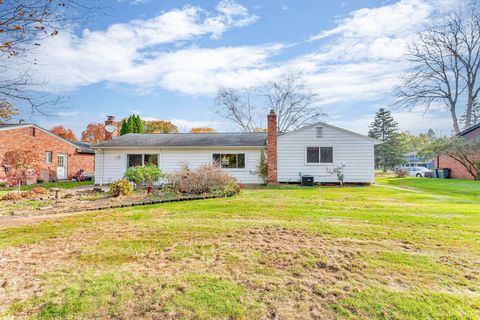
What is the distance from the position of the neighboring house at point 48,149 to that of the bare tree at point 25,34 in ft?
55.7

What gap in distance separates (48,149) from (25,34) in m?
20.9

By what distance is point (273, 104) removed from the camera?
118 ft

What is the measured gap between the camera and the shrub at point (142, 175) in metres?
12.7

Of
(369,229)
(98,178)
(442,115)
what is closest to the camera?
(369,229)

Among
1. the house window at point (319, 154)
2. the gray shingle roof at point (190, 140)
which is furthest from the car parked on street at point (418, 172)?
the gray shingle roof at point (190, 140)

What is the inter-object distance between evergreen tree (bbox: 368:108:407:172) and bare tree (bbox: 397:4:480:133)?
13.0m

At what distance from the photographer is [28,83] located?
3.91 metres

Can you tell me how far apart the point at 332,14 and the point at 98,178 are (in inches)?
657

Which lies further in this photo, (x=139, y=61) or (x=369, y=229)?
(x=139, y=61)

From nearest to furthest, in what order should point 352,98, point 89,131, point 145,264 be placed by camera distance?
point 145,264, point 352,98, point 89,131

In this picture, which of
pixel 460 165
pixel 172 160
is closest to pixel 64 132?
pixel 172 160

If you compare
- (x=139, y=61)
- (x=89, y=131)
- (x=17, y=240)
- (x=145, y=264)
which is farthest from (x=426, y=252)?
(x=89, y=131)

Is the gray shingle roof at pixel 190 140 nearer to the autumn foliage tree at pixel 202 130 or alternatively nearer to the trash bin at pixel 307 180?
the trash bin at pixel 307 180

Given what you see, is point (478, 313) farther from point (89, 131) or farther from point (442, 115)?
point (89, 131)
